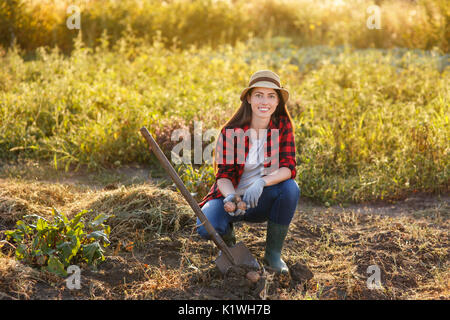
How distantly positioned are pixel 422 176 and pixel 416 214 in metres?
0.52

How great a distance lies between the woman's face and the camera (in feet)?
9.21

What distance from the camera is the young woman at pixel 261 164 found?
9.05 feet

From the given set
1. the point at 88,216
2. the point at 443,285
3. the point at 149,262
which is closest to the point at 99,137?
the point at 88,216

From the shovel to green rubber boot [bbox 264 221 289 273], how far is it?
0.13 meters

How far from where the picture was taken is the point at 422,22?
26.5ft

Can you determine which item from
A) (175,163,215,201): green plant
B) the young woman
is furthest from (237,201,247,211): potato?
(175,163,215,201): green plant

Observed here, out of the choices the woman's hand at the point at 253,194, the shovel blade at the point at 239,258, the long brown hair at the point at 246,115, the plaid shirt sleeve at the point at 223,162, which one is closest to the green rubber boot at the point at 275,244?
the shovel blade at the point at 239,258

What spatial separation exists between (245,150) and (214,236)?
563mm

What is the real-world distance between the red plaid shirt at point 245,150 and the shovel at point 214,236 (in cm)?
28

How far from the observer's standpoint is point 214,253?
10.1 feet

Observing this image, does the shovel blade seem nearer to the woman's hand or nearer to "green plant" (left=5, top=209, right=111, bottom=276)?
the woman's hand

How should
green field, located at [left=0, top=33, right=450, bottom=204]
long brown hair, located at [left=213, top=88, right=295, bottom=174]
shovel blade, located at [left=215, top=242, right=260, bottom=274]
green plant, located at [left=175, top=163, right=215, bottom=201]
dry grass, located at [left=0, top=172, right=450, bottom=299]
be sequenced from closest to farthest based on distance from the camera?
dry grass, located at [left=0, top=172, right=450, bottom=299] < shovel blade, located at [left=215, top=242, right=260, bottom=274] < long brown hair, located at [left=213, top=88, right=295, bottom=174] < green plant, located at [left=175, top=163, right=215, bottom=201] < green field, located at [left=0, top=33, right=450, bottom=204]

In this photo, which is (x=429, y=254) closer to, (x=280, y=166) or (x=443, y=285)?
(x=443, y=285)

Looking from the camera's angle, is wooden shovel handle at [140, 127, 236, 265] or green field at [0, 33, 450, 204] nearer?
wooden shovel handle at [140, 127, 236, 265]
